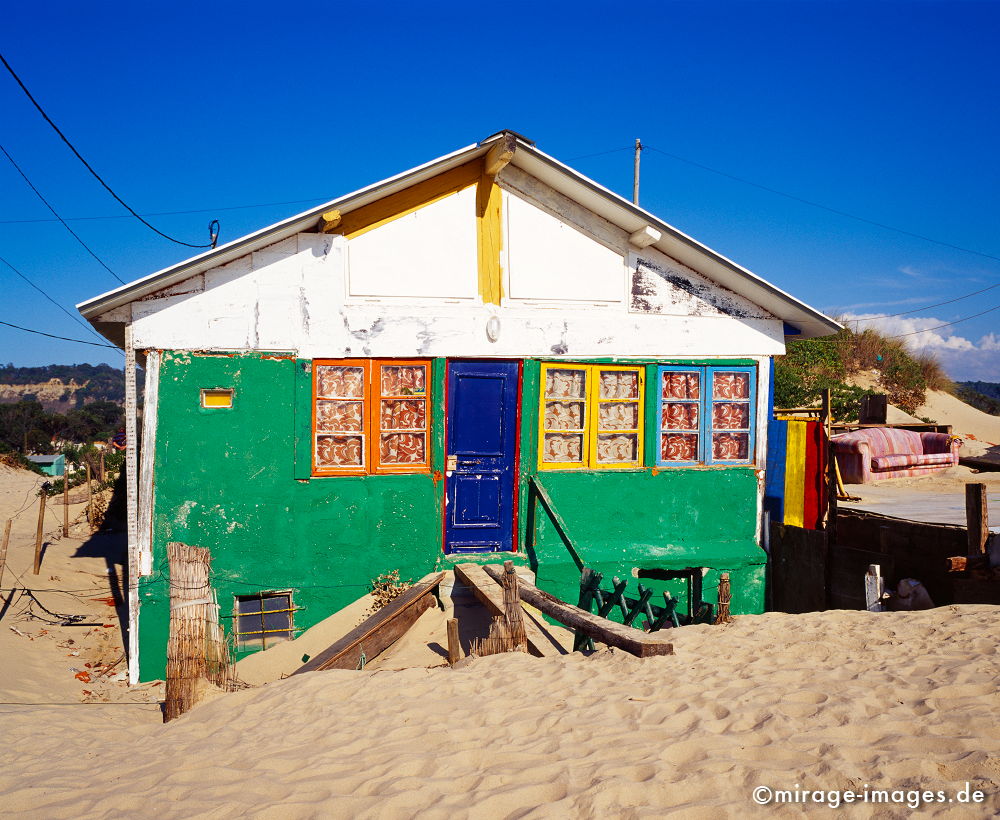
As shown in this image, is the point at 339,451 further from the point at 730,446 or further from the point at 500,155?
the point at 730,446

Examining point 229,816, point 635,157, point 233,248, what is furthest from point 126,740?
point 635,157

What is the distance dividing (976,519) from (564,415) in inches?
186

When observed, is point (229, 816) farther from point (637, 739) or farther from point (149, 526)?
point (149, 526)

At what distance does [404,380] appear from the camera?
9.40 meters

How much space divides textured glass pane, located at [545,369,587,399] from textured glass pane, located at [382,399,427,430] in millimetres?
1626

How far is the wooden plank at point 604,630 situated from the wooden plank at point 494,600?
0.29 metres

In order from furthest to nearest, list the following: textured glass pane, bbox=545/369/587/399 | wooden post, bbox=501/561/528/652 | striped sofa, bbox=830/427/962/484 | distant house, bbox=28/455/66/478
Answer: distant house, bbox=28/455/66/478 → striped sofa, bbox=830/427/962/484 → textured glass pane, bbox=545/369/587/399 → wooden post, bbox=501/561/528/652

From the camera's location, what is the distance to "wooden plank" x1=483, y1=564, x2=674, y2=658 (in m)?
6.42

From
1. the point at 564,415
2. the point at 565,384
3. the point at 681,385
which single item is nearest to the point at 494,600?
the point at 564,415

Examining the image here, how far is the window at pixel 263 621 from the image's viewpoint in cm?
909

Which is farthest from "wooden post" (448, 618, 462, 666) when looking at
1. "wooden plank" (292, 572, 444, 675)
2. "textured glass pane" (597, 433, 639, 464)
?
"textured glass pane" (597, 433, 639, 464)

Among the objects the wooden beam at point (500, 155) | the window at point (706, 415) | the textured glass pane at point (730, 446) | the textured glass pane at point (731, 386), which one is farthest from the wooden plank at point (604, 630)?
the wooden beam at point (500, 155)

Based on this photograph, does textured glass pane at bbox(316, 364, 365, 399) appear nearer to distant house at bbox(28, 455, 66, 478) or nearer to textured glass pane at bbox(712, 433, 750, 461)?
textured glass pane at bbox(712, 433, 750, 461)

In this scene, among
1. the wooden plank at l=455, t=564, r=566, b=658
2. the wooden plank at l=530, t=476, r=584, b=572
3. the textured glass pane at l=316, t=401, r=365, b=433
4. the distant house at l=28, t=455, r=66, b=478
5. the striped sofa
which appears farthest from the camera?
the distant house at l=28, t=455, r=66, b=478
